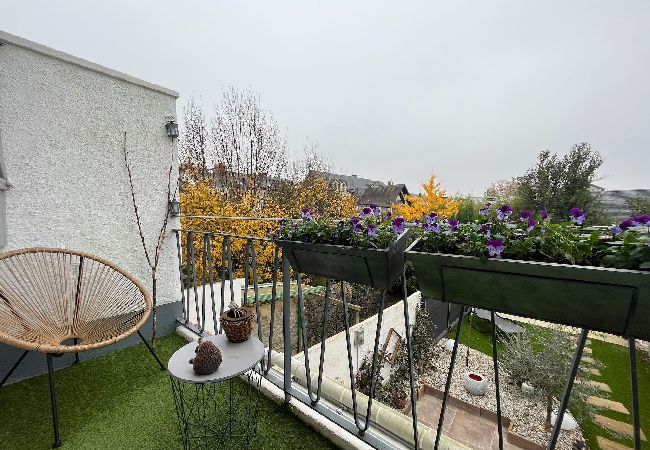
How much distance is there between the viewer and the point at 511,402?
789 centimetres

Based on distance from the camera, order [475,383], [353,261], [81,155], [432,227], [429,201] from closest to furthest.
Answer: [432,227]
[353,261]
[81,155]
[475,383]
[429,201]

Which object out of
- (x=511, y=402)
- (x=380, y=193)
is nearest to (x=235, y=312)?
(x=511, y=402)

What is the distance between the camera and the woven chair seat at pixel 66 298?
1905 mm

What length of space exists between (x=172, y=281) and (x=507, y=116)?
17224 millimetres

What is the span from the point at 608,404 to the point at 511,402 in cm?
255

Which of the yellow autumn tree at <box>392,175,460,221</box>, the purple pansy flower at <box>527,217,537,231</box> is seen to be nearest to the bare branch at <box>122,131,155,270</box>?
the purple pansy flower at <box>527,217,537,231</box>

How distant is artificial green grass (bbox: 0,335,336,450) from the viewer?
157cm

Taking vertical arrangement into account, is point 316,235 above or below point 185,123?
below

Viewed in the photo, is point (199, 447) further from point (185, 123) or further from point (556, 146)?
point (556, 146)

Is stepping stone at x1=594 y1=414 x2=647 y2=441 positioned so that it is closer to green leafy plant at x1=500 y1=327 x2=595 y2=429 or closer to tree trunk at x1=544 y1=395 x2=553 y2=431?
green leafy plant at x1=500 y1=327 x2=595 y2=429

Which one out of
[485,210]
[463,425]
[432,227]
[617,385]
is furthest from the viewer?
[617,385]

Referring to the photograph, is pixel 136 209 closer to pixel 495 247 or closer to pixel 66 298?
pixel 66 298

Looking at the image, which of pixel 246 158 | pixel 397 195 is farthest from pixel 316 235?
pixel 397 195

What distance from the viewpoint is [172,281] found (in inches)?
116
